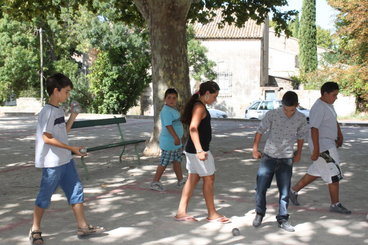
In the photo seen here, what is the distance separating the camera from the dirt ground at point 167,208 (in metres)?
5.00

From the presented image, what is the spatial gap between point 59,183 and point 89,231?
0.59m

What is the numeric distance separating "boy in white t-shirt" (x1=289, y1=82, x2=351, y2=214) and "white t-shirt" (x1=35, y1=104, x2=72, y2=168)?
2.88m

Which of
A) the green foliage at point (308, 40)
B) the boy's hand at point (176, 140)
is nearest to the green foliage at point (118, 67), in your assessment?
the green foliage at point (308, 40)

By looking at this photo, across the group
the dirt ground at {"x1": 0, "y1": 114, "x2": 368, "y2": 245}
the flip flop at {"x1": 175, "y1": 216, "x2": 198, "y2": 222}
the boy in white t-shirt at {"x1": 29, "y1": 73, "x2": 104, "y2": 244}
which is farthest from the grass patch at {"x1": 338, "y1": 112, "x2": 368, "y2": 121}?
the boy in white t-shirt at {"x1": 29, "y1": 73, "x2": 104, "y2": 244}

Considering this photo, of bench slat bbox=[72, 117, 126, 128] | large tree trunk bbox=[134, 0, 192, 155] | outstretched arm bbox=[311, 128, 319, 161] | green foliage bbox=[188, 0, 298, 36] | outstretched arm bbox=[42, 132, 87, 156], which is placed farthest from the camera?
green foliage bbox=[188, 0, 298, 36]

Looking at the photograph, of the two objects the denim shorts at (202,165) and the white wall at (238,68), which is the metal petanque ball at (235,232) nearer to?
the denim shorts at (202,165)

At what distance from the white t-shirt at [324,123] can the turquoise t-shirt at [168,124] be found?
2.04 meters

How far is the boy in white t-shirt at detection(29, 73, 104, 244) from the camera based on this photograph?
4684mm

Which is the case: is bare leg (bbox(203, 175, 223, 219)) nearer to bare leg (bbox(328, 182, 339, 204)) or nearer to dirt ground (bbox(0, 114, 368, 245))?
dirt ground (bbox(0, 114, 368, 245))

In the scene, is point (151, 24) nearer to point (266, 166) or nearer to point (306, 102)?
point (266, 166)

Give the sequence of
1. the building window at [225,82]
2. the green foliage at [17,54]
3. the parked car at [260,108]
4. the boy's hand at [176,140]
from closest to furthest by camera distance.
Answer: the boy's hand at [176,140] < the parked car at [260,108] < the green foliage at [17,54] < the building window at [225,82]

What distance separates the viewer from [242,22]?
16750mm

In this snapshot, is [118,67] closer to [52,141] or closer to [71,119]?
[71,119]

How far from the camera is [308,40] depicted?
4678cm
